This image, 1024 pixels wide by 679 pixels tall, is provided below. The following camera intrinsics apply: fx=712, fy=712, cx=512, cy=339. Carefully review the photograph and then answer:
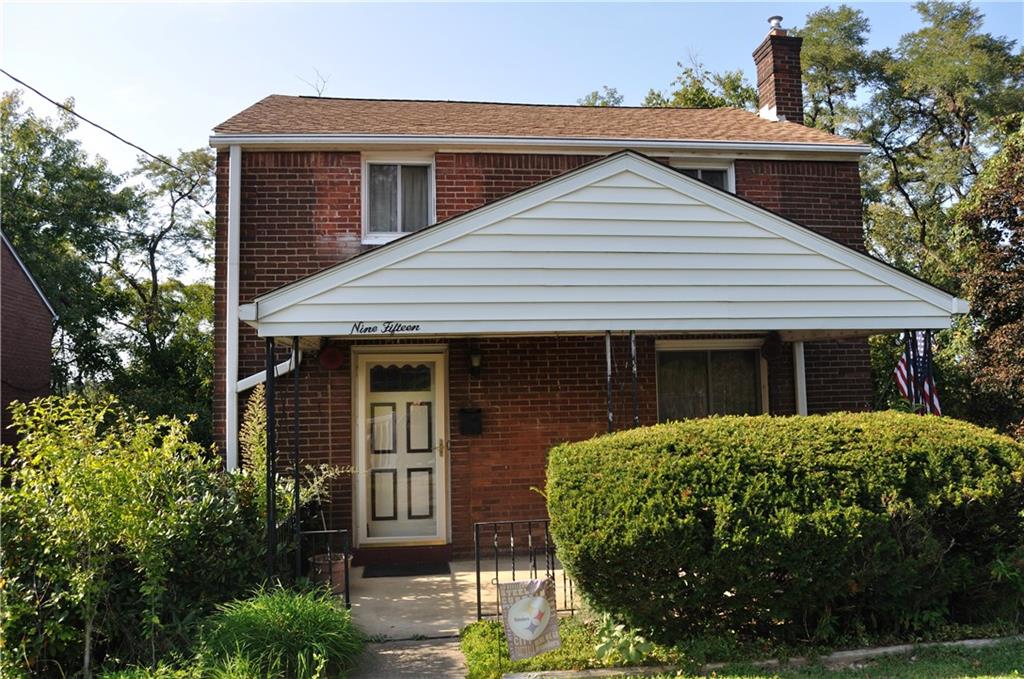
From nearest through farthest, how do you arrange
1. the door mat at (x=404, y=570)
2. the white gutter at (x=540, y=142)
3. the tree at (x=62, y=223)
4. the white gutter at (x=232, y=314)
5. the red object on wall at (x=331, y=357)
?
the door mat at (x=404, y=570)
the white gutter at (x=232, y=314)
the red object on wall at (x=331, y=357)
the white gutter at (x=540, y=142)
the tree at (x=62, y=223)

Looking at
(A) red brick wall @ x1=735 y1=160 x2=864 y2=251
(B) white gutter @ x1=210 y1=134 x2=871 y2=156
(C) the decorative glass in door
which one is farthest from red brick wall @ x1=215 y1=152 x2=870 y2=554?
(A) red brick wall @ x1=735 y1=160 x2=864 y2=251

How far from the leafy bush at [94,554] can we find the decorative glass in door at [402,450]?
3.13 meters

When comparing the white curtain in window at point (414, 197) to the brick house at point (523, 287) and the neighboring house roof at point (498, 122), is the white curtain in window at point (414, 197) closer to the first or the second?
the brick house at point (523, 287)

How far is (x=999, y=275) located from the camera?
11.9 m

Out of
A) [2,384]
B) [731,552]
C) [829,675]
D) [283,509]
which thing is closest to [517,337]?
[283,509]

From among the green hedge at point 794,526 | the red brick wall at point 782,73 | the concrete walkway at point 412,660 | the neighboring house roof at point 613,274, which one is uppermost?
the red brick wall at point 782,73

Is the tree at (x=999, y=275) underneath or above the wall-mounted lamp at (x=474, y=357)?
above

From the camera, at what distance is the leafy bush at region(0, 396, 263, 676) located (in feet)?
15.8

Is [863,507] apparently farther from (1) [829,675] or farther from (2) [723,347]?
(2) [723,347]

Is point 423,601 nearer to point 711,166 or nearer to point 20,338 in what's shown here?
point 711,166

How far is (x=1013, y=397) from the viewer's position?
11.9 meters

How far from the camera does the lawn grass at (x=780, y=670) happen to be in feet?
15.0

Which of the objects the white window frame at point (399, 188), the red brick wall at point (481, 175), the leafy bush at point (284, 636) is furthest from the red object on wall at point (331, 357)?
the leafy bush at point (284, 636)

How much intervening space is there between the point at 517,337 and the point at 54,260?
1833 cm
